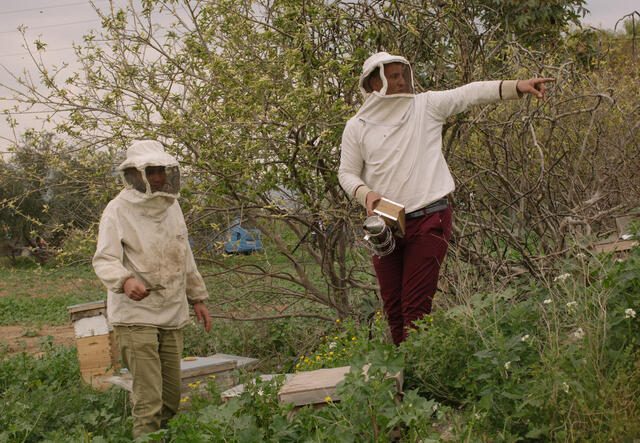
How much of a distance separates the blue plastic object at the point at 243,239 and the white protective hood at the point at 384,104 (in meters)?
2.41

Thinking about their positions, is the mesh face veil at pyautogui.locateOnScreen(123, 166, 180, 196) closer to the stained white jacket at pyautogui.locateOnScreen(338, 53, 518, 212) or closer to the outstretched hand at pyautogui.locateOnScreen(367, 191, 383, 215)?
the stained white jacket at pyautogui.locateOnScreen(338, 53, 518, 212)

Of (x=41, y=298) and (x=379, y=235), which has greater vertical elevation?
(x=379, y=235)

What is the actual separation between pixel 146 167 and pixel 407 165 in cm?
169

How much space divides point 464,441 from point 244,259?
14.2 feet

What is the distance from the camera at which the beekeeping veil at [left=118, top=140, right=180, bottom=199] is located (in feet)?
13.4

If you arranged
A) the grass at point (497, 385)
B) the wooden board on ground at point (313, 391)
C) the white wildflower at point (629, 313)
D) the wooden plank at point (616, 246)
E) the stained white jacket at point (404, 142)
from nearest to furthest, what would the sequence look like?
the grass at point (497, 385) → the white wildflower at point (629, 313) → the wooden board on ground at point (313, 391) → the stained white jacket at point (404, 142) → the wooden plank at point (616, 246)

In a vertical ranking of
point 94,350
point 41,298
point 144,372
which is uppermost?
point 144,372

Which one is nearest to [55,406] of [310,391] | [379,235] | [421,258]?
[310,391]

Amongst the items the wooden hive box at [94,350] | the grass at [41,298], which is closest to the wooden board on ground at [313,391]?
the wooden hive box at [94,350]

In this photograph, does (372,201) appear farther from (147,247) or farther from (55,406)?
(55,406)

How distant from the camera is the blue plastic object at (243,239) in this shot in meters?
6.17

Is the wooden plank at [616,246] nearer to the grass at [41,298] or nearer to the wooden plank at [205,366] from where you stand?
the wooden plank at [205,366]

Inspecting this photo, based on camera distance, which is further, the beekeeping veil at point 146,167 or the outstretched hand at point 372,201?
the beekeeping veil at point 146,167

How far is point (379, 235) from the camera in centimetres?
363
